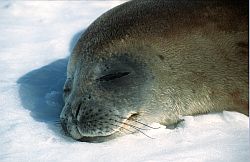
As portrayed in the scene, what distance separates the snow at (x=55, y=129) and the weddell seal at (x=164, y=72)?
0.11 metres

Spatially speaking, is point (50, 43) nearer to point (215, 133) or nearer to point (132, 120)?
point (132, 120)

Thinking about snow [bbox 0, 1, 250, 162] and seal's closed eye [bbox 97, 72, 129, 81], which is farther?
seal's closed eye [bbox 97, 72, 129, 81]

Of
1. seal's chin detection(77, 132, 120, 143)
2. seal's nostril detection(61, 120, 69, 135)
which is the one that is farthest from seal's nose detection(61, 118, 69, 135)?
seal's chin detection(77, 132, 120, 143)

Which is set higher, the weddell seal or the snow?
the weddell seal

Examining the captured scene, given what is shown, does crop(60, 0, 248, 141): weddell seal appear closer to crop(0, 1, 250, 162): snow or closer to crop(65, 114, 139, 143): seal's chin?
crop(65, 114, 139, 143): seal's chin

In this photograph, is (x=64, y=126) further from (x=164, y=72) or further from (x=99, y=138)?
(x=164, y=72)

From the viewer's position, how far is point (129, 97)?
3.21 m

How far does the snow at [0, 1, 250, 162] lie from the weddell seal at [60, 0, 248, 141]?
0.37ft

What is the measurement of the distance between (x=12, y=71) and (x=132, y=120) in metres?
1.50

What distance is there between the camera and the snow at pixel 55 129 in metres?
2.81

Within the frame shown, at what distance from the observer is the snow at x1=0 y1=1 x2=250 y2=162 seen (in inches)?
110

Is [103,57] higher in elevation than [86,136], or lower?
higher

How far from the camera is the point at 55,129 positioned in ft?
10.6

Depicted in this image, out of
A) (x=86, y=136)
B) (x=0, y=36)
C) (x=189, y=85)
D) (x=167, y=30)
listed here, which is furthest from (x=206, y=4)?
(x=0, y=36)
